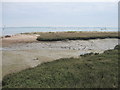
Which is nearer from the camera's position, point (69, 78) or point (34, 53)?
point (69, 78)

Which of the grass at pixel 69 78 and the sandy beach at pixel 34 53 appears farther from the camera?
the sandy beach at pixel 34 53

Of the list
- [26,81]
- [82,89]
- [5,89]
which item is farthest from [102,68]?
[5,89]

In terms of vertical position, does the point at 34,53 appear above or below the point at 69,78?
below

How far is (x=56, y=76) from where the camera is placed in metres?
12.0

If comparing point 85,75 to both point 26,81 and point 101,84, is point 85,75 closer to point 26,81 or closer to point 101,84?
point 101,84

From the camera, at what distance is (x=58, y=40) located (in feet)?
147

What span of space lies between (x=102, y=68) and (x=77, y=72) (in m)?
2.09

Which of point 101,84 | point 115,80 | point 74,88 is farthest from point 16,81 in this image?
point 115,80

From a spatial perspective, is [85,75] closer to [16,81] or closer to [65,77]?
[65,77]

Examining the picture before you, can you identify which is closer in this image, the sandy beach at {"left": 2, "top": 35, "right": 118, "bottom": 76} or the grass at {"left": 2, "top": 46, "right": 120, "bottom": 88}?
the grass at {"left": 2, "top": 46, "right": 120, "bottom": 88}

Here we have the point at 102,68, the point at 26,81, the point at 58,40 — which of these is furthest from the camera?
the point at 58,40

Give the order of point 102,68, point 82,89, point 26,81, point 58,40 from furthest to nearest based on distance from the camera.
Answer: point 58,40
point 102,68
point 26,81
point 82,89

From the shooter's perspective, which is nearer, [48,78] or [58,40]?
[48,78]

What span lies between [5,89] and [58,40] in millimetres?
34564
